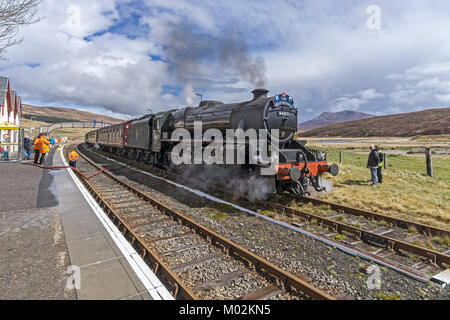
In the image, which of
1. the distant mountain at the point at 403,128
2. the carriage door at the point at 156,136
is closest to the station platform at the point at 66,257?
the carriage door at the point at 156,136

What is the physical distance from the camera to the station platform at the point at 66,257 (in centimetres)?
314

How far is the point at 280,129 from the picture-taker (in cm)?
812

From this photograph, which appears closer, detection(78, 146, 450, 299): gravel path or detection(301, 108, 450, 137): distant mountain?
detection(78, 146, 450, 299): gravel path

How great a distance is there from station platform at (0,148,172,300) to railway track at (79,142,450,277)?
3749 mm

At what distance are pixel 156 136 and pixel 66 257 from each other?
10457mm

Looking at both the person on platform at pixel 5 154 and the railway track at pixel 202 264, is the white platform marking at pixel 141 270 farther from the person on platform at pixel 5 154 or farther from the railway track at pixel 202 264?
the person on platform at pixel 5 154

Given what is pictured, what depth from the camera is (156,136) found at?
13984 mm

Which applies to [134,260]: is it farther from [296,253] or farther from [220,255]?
[296,253]

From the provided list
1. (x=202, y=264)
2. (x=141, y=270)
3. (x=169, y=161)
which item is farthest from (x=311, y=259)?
(x=169, y=161)

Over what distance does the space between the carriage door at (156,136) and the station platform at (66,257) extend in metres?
6.80

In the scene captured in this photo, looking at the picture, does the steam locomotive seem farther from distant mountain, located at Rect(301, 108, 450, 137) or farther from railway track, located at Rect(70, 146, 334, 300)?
distant mountain, located at Rect(301, 108, 450, 137)

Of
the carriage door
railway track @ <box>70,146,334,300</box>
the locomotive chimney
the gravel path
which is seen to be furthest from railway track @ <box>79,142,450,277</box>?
the carriage door

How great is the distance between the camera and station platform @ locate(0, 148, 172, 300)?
3.14 metres
